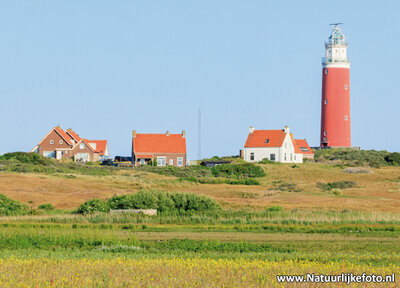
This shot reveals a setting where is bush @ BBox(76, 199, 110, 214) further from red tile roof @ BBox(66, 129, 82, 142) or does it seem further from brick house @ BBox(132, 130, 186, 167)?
red tile roof @ BBox(66, 129, 82, 142)

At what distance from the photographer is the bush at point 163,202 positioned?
33.9 meters

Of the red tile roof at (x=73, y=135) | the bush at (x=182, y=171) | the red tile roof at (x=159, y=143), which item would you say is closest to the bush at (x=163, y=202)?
the bush at (x=182, y=171)

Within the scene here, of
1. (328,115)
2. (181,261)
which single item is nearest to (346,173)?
(328,115)

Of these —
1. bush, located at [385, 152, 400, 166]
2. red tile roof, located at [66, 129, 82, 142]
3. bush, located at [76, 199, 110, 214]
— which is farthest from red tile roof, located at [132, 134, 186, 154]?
bush, located at [76, 199, 110, 214]

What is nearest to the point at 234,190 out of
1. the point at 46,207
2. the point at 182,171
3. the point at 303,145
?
the point at 46,207

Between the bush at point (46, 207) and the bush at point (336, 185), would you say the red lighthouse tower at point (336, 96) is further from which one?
the bush at point (46, 207)

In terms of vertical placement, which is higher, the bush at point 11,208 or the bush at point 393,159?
the bush at point 393,159

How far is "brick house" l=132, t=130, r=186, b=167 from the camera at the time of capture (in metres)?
81.1

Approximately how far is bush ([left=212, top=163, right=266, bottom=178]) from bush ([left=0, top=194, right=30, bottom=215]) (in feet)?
116

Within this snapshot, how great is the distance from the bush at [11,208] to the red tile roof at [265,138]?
4975 cm

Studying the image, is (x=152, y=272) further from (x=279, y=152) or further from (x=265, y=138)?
(x=265, y=138)

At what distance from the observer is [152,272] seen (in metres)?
14.1

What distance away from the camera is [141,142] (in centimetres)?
8250

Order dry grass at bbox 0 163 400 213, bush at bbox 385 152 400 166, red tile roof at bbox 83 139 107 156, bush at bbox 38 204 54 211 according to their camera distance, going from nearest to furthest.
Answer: bush at bbox 38 204 54 211 < dry grass at bbox 0 163 400 213 < bush at bbox 385 152 400 166 < red tile roof at bbox 83 139 107 156
